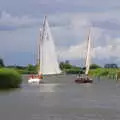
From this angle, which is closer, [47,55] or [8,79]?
[8,79]

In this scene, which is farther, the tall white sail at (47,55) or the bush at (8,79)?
the tall white sail at (47,55)

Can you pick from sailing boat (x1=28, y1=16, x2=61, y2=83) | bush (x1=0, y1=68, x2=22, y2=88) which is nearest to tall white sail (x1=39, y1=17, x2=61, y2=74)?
sailing boat (x1=28, y1=16, x2=61, y2=83)

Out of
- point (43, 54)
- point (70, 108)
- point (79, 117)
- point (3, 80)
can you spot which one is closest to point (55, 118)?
point (79, 117)

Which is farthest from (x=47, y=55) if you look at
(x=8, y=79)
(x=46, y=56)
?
(x=8, y=79)

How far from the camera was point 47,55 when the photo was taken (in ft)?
427

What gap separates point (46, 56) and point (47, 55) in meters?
0.40

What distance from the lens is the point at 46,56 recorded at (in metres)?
130

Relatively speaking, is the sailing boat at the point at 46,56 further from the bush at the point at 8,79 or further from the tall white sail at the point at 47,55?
the bush at the point at 8,79

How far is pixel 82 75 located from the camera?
491 ft

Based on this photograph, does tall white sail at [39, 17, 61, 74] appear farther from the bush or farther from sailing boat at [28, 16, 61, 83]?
the bush

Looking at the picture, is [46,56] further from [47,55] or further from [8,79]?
[8,79]

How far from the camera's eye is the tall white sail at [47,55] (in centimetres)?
12888

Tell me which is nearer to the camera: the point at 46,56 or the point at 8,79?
the point at 8,79

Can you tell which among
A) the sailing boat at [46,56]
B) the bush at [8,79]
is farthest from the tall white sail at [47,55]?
the bush at [8,79]
